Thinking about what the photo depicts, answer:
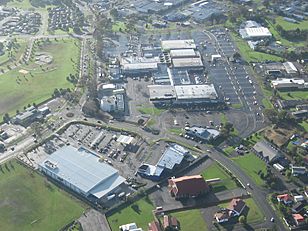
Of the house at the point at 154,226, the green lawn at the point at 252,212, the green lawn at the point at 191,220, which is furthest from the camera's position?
the green lawn at the point at 252,212

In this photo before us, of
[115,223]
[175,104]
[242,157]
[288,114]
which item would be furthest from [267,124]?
[115,223]

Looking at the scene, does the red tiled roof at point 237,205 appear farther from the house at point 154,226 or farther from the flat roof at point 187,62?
the flat roof at point 187,62

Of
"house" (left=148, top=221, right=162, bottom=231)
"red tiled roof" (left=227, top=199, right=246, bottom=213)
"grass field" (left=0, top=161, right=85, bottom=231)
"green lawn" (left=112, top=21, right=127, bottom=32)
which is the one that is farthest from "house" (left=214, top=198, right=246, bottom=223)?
"green lawn" (left=112, top=21, right=127, bottom=32)

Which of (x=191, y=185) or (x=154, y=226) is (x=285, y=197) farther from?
(x=154, y=226)

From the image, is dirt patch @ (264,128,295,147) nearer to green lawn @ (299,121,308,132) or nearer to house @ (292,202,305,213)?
green lawn @ (299,121,308,132)

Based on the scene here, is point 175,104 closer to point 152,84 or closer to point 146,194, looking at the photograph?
point 152,84

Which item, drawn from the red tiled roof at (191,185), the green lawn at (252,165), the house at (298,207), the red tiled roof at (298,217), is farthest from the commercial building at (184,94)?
the red tiled roof at (298,217)
